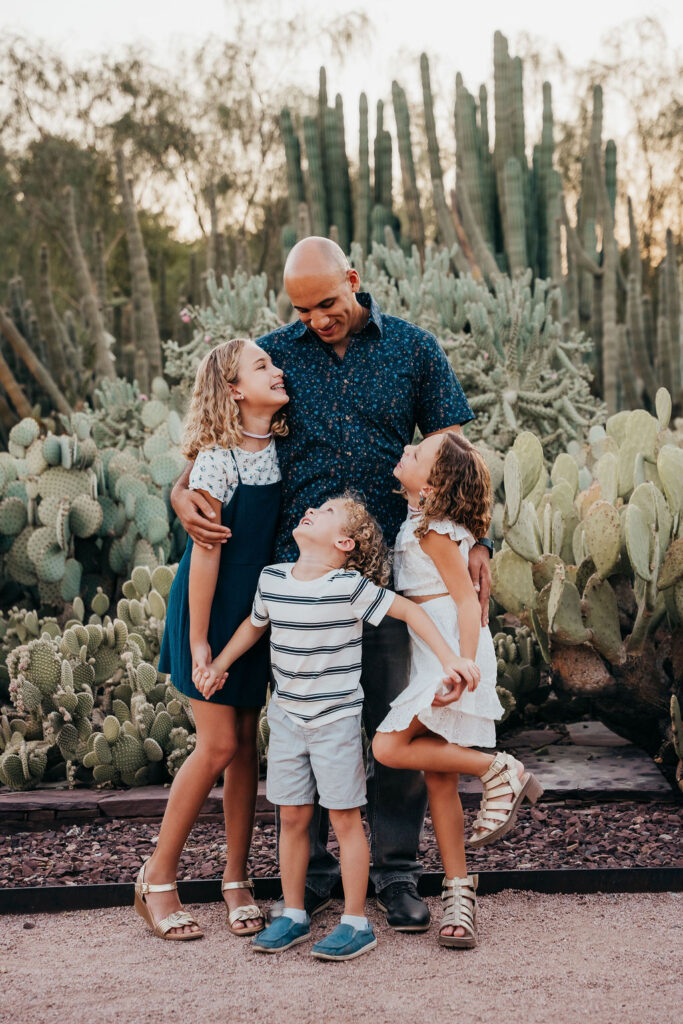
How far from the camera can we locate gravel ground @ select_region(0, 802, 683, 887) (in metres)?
3.43

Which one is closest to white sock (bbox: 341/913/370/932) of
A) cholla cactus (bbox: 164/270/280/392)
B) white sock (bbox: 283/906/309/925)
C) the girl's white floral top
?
white sock (bbox: 283/906/309/925)

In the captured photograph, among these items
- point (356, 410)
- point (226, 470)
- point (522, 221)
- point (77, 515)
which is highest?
point (522, 221)

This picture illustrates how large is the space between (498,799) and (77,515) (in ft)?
9.64

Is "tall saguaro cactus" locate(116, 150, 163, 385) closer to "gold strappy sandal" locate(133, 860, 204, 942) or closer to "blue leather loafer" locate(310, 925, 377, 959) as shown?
"gold strappy sandal" locate(133, 860, 204, 942)

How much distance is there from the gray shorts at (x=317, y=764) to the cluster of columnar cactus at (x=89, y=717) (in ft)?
3.89

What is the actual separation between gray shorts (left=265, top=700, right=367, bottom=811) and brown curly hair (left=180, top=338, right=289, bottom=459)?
0.73 m

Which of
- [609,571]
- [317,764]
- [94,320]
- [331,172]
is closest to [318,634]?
[317,764]

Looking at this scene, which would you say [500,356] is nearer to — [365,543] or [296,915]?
[365,543]

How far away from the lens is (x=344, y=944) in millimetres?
2730

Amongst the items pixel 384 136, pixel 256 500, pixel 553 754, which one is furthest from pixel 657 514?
pixel 384 136

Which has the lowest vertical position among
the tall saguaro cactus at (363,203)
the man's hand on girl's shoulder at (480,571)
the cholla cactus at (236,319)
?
the man's hand on girl's shoulder at (480,571)

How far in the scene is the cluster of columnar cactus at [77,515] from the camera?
5.09 metres

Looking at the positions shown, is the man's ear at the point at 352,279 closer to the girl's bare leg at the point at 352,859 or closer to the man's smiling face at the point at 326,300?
the man's smiling face at the point at 326,300

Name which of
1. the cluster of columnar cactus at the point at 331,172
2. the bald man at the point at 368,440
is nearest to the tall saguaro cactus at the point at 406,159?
the cluster of columnar cactus at the point at 331,172
